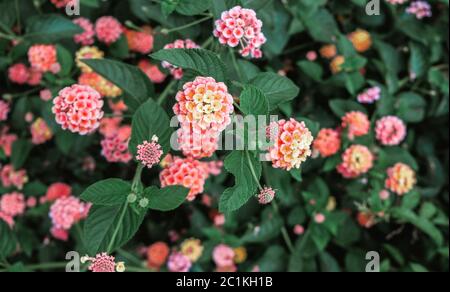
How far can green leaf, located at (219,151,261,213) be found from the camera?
3.00ft

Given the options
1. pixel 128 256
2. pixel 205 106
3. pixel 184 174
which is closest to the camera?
pixel 205 106

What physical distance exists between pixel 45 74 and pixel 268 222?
2.72 ft

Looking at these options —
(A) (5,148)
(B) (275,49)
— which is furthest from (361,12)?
(A) (5,148)

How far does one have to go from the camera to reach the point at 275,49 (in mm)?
1539

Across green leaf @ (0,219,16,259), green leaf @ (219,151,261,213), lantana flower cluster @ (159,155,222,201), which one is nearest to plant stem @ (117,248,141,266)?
green leaf @ (0,219,16,259)

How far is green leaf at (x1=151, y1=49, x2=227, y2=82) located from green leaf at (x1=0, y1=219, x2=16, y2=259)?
77 cm

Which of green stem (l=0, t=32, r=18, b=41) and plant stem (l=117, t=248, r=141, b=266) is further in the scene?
plant stem (l=117, t=248, r=141, b=266)

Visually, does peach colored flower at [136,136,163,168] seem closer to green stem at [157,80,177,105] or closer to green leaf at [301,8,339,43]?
green stem at [157,80,177,105]

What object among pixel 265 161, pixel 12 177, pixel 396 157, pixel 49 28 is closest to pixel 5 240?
pixel 12 177

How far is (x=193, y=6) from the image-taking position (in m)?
1.06

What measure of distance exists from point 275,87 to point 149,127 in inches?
11.3

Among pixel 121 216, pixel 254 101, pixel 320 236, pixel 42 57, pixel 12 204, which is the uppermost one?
pixel 254 101

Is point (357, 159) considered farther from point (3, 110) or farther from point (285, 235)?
point (3, 110)

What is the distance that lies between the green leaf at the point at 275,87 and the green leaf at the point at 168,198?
274mm
